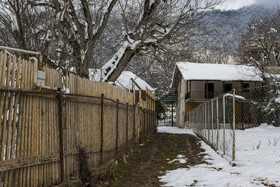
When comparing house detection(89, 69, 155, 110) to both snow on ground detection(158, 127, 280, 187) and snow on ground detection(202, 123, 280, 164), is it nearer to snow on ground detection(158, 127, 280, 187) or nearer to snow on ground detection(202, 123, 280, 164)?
snow on ground detection(202, 123, 280, 164)

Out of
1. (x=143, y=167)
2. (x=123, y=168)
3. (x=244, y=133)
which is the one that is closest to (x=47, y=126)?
(x=123, y=168)

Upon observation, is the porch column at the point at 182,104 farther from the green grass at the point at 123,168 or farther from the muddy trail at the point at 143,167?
the green grass at the point at 123,168

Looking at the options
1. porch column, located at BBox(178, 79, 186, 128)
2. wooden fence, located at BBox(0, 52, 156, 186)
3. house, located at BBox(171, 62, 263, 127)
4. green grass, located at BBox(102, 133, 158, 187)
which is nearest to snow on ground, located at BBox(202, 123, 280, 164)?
green grass, located at BBox(102, 133, 158, 187)

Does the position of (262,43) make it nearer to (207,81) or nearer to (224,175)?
(207,81)

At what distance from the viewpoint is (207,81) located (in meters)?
34.0

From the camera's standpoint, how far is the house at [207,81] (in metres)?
32.9

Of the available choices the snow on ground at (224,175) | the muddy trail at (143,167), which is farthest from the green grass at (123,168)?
the snow on ground at (224,175)

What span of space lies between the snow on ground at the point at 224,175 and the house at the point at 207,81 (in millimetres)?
24774

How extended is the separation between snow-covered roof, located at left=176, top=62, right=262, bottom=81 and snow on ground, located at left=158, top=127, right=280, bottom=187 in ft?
79.3

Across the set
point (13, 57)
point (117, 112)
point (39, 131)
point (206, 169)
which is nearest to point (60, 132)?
point (39, 131)

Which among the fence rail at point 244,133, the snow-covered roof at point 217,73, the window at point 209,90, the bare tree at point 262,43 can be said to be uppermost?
the bare tree at point 262,43

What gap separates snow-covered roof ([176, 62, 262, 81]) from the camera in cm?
3259

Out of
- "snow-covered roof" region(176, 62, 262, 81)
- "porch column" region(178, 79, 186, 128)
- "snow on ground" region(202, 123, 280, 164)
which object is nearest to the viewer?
"snow on ground" region(202, 123, 280, 164)

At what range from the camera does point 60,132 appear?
15.8 feet
